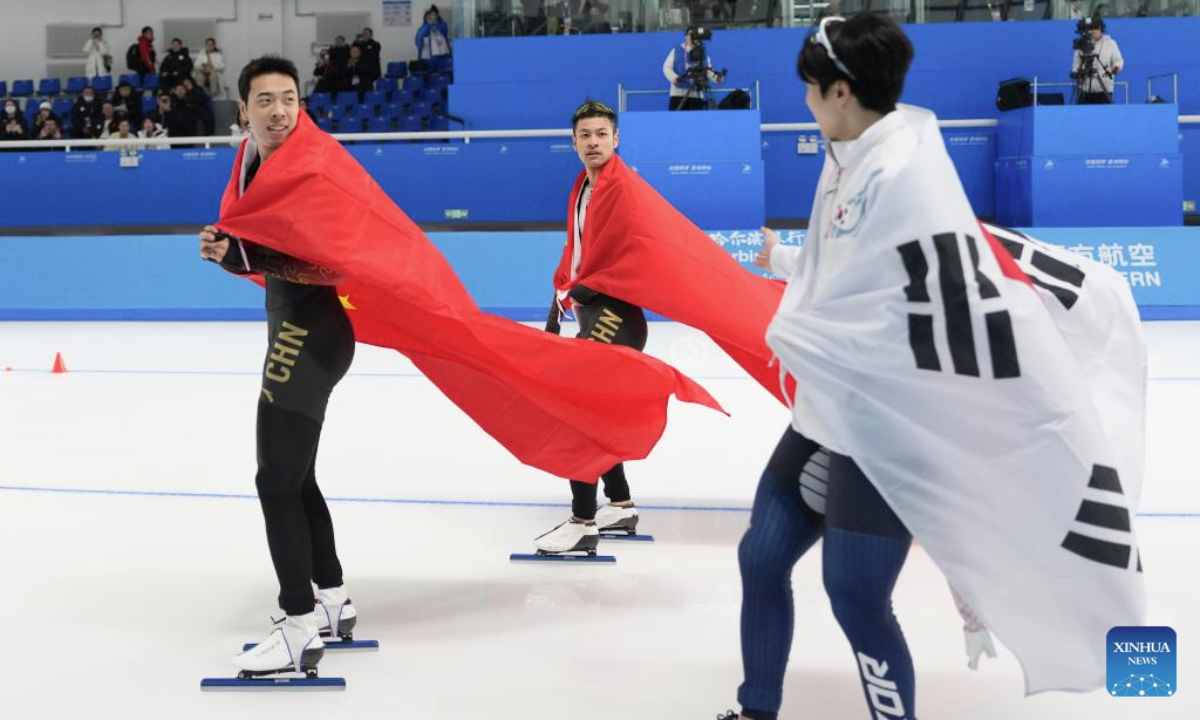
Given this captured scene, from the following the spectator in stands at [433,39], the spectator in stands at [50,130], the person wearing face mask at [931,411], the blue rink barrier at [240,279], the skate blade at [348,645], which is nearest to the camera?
the person wearing face mask at [931,411]

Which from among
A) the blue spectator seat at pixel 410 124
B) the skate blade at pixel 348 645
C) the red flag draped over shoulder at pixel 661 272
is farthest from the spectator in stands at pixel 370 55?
the skate blade at pixel 348 645

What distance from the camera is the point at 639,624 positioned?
369cm

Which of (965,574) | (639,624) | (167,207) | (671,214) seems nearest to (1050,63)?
(167,207)

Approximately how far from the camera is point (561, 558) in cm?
437

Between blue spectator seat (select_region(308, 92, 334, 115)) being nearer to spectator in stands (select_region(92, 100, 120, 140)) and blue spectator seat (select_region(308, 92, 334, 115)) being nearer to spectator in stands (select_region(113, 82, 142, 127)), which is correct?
spectator in stands (select_region(113, 82, 142, 127))

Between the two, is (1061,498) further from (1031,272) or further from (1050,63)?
(1050,63)

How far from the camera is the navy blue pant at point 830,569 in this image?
2248mm

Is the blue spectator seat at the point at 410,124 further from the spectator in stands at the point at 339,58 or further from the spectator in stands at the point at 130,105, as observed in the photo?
the spectator in stands at the point at 130,105

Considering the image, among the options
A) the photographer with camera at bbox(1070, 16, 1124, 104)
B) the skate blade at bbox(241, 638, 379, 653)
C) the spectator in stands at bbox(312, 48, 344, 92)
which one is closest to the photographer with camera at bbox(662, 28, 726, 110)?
the photographer with camera at bbox(1070, 16, 1124, 104)

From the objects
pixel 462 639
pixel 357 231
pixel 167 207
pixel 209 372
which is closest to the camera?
pixel 357 231

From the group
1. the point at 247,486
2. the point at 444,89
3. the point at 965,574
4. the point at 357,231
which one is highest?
the point at 444,89

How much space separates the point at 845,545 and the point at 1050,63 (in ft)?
50.1

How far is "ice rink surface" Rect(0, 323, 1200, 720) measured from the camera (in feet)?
10.2

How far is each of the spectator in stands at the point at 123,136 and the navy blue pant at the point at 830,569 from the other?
1453cm
